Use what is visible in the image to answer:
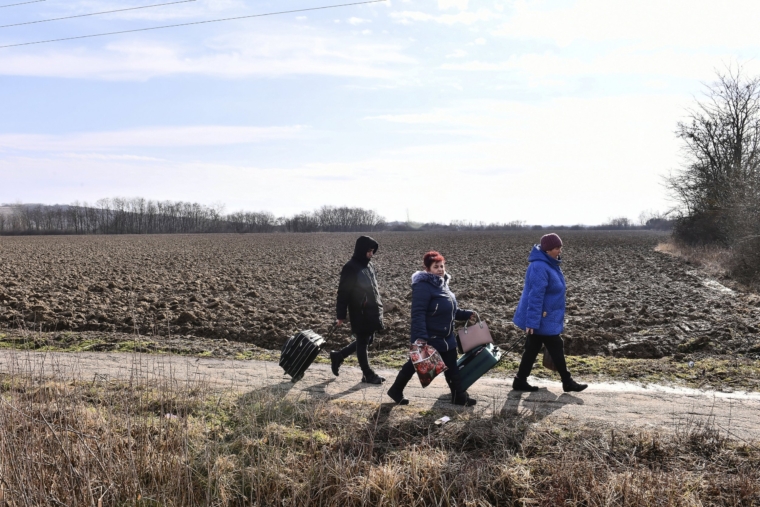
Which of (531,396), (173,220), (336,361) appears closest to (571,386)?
(531,396)

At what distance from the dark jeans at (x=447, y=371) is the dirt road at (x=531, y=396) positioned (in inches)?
11.0

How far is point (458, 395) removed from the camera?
20.9ft

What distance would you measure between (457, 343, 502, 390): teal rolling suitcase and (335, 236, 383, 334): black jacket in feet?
4.05

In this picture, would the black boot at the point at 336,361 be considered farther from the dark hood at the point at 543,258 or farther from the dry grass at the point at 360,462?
the dark hood at the point at 543,258

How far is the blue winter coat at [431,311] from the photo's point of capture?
5973mm

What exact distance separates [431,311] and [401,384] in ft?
3.04

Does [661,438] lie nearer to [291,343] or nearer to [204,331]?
[291,343]

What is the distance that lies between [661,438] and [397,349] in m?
5.24

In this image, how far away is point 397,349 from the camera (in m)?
10.0

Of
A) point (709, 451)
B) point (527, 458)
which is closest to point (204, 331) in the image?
point (527, 458)

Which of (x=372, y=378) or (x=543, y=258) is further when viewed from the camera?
(x=372, y=378)

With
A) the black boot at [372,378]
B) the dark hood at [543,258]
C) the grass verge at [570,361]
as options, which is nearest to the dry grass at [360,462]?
the black boot at [372,378]

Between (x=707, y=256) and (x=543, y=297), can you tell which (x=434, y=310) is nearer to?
(x=543, y=297)

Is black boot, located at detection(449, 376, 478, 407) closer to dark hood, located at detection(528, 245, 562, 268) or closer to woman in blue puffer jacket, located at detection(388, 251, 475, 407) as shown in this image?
woman in blue puffer jacket, located at detection(388, 251, 475, 407)
